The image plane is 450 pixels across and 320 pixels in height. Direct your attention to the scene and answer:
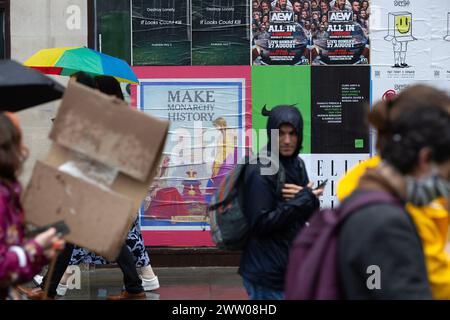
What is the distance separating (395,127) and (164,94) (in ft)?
21.9

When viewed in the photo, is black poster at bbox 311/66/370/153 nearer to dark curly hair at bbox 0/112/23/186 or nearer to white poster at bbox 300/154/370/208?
white poster at bbox 300/154/370/208

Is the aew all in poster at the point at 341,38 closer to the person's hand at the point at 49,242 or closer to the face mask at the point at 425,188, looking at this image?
the person's hand at the point at 49,242

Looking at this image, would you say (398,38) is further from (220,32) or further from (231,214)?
(231,214)

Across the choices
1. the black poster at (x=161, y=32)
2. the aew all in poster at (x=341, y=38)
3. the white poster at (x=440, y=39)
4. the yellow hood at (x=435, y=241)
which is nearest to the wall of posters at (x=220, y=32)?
the black poster at (x=161, y=32)

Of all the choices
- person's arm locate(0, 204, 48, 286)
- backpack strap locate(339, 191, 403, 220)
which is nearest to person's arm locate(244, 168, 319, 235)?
person's arm locate(0, 204, 48, 286)

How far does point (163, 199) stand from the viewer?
361 inches

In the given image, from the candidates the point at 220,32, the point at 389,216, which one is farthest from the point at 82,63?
the point at 389,216

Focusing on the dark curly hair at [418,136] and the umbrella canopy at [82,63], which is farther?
the umbrella canopy at [82,63]

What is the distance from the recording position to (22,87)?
13.5 ft

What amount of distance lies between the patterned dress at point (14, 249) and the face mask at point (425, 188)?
5.63 feet

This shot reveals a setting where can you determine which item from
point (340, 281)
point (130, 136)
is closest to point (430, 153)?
point (340, 281)

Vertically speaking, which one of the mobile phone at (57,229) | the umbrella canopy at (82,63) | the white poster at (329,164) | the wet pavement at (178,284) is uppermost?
the umbrella canopy at (82,63)

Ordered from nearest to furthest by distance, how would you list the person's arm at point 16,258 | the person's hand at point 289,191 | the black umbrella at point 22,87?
the person's arm at point 16,258, the black umbrella at point 22,87, the person's hand at point 289,191

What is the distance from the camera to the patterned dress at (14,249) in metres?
3.29
